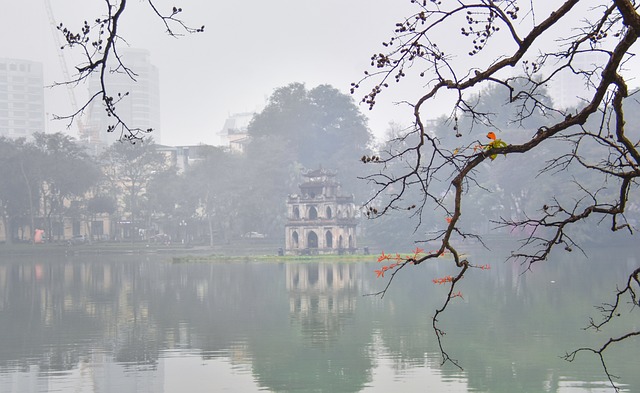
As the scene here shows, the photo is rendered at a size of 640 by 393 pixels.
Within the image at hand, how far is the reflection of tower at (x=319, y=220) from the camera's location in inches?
2721

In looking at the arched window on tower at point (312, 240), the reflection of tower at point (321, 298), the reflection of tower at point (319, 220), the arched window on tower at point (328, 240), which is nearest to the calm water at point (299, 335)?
the reflection of tower at point (321, 298)

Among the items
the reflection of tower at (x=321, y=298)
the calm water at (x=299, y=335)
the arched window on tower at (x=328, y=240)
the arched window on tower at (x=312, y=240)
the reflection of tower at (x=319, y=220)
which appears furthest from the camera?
the arched window on tower at (x=312, y=240)

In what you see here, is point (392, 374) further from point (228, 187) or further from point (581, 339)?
point (228, 187)

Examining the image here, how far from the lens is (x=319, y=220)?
69125 mm

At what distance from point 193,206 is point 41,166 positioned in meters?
12.9

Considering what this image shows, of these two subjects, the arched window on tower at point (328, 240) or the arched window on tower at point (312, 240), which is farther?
the arched window on tower at point (312, 240)

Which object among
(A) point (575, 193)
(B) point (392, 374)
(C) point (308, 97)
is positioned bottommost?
(B) point (392, 374)

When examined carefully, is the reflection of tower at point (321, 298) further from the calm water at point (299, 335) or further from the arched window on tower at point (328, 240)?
the arched window on tower at point (328, 240)

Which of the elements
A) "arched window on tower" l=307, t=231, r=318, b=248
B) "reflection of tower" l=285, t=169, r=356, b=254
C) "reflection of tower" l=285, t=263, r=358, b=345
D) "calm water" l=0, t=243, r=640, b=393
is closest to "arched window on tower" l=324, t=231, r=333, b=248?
"reflection of tower" l=285, t=169, r=356, b=254

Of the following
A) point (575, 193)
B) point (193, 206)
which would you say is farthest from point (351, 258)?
point (193, 206)

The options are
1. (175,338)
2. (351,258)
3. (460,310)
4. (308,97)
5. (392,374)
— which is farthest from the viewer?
(308,97)

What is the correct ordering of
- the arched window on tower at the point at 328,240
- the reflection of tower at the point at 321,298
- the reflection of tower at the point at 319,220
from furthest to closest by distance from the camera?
the arched window on tower at the point at 328,240 < the reflection of tower at the point at 319,220 < the reflection of tower at the point at 321,298

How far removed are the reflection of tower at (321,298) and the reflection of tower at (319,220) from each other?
1376 centimetres

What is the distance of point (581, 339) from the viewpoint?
75.5 feet
